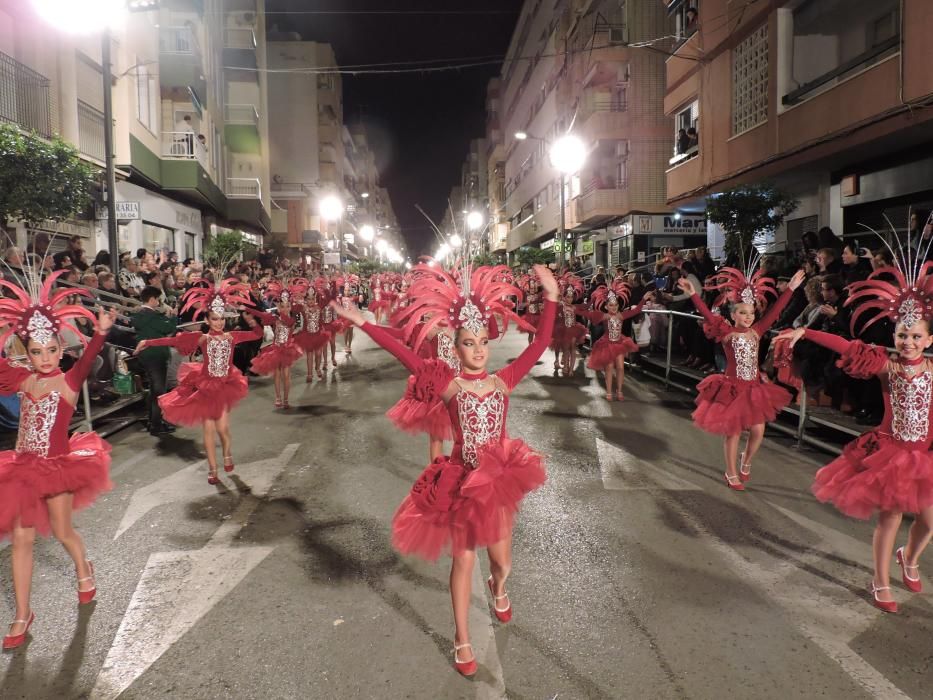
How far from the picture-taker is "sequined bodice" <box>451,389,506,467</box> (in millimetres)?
3936

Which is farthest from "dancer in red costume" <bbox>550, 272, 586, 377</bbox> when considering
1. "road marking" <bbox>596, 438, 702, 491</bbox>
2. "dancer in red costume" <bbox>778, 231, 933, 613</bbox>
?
"dancer in red costume" <bbox>778, 231, 933, 613</bbox>

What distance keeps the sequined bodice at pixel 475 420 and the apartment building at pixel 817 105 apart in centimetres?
1117

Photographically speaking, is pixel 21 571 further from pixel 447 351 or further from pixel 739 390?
pixel 739 390

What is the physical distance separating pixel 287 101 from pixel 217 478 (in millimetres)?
65622

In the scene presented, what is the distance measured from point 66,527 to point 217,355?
10.2ft

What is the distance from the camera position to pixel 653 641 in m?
3.95

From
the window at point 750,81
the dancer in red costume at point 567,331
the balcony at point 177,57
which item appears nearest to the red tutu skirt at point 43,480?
the dancer in red costume at point 567,331

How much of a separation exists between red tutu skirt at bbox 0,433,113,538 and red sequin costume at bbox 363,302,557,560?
2.07 meters

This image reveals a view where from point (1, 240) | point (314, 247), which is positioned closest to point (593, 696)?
point (1, 240)

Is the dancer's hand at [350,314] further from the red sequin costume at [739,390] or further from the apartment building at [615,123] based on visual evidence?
the apartment building at [615,123]

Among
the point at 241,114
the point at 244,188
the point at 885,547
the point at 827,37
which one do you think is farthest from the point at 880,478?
the point at 244,188

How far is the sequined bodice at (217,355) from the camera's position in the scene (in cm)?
738

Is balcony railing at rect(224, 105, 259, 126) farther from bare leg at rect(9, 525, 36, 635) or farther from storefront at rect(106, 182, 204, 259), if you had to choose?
bare leg at rect(9, 525, 36, 635)

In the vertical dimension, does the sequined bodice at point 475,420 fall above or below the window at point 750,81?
below
